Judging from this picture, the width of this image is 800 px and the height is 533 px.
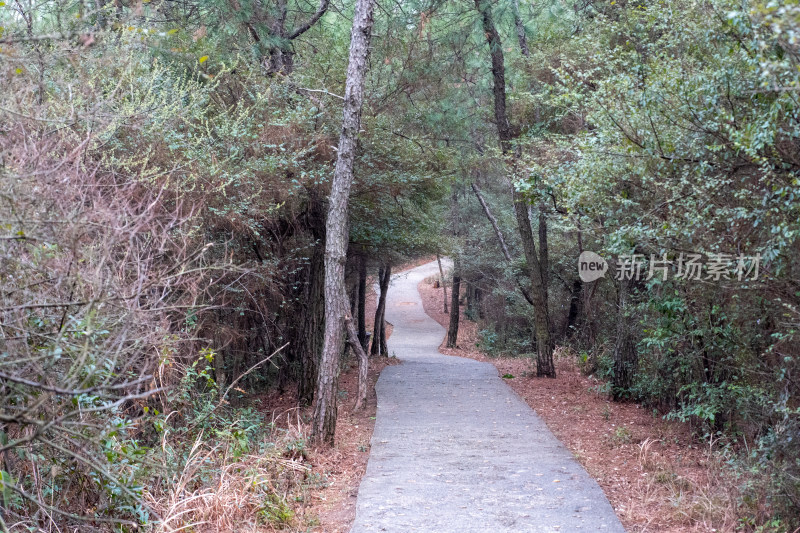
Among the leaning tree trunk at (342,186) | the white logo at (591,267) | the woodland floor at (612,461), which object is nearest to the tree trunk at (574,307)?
the white logo at (591,267)

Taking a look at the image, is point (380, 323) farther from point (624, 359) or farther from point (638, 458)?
point (638, 458)

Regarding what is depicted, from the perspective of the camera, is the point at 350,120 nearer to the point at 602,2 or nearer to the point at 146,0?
the point at 146,0

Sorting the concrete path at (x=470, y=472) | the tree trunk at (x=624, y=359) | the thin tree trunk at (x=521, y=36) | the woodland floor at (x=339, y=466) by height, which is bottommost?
the woodland floor at (x=339, y=466)

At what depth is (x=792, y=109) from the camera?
14.5ft

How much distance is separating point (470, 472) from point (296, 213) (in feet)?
19.1

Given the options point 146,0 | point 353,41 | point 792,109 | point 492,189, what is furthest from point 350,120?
point 492,189

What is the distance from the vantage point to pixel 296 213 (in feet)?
35.9

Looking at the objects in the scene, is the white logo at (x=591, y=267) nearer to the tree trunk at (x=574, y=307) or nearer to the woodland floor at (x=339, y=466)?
the tree trunk at (x=574, y=307)

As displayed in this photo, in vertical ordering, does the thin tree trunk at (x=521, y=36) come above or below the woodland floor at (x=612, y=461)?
above

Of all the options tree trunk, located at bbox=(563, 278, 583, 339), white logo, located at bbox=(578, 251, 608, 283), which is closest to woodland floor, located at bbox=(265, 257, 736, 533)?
white logo, located at bbox=(578, 251, 608, 283)

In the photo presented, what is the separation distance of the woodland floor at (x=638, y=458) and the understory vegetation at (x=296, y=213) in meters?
0.31

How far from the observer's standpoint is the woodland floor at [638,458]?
17.4 feet

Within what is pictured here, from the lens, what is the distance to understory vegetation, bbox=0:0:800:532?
4.05 meters

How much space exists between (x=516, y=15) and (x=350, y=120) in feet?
19.6
